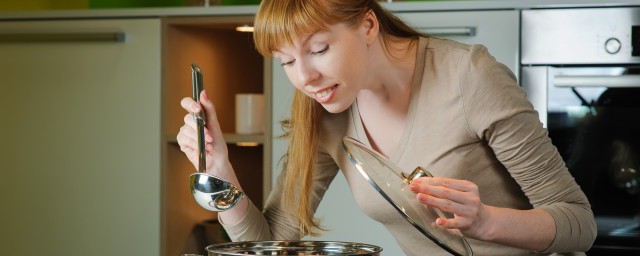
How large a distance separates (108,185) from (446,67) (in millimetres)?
1385

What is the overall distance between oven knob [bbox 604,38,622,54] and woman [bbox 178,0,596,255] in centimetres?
88

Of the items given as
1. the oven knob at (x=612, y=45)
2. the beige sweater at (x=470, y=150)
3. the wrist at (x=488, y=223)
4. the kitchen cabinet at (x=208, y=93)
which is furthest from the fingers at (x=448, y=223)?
the kitchen cabinet at (x=208, y=93)

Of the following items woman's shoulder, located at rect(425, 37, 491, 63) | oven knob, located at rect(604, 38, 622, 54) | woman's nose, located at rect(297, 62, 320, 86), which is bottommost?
woman's nose, located at rect(297, 62, 320, 86)

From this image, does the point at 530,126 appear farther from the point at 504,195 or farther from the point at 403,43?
the point at 403,43

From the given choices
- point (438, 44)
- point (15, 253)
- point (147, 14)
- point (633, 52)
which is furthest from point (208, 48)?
point (438, 44)

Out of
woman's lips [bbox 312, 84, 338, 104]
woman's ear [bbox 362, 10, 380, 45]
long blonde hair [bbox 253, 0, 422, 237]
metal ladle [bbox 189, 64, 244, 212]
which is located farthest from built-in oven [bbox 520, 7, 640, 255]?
metal ladle [bbox 189, 64, 244, 212]

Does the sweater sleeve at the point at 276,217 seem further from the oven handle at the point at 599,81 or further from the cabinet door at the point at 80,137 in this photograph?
the cabinet door at the point at 80,137

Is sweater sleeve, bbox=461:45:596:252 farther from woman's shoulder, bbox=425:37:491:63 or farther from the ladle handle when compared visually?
the ladle handle

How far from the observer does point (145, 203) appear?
244 centimetres

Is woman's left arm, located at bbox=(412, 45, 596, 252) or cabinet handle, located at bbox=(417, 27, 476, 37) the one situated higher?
cabinet handle, located at bbox=(417, 27, 476, 37)

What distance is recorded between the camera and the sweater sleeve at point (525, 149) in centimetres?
125

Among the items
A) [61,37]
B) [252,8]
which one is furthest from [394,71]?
[61,37]

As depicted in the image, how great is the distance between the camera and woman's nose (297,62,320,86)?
1171 millimetres

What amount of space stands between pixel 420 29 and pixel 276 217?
86cm
